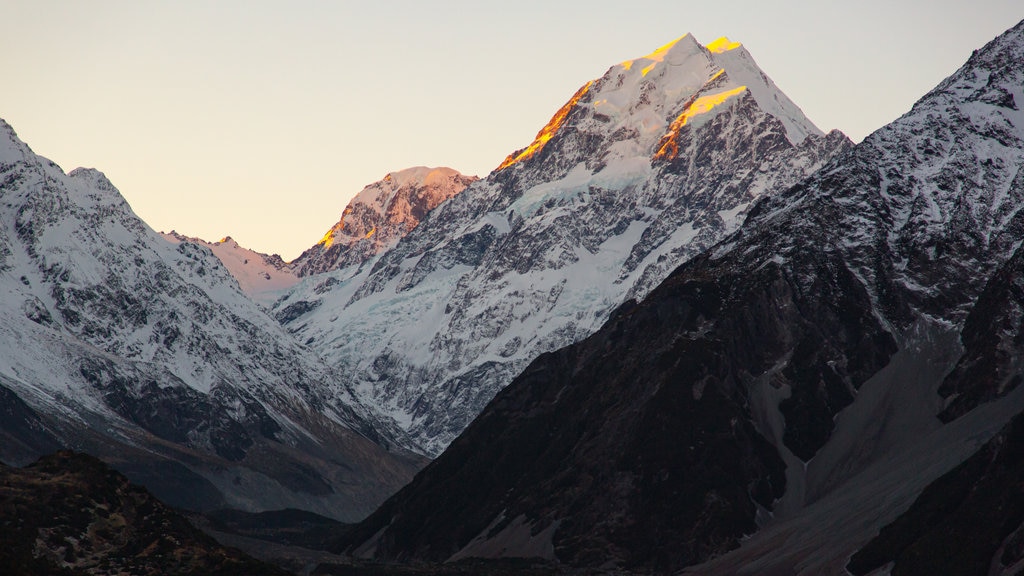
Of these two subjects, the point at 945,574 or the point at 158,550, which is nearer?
the point at 158,550

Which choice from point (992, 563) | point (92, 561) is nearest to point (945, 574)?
point (992, 563)

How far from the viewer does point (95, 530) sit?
169 meters

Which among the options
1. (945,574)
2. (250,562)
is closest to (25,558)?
(250,562)

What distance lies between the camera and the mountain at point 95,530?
532 ft

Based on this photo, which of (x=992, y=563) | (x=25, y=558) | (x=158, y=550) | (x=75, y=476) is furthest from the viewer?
(x=992, y=563)

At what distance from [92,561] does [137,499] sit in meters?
18.9

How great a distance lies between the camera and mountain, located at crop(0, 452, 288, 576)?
16212cm

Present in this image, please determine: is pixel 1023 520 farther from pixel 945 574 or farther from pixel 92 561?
pixel 92 561

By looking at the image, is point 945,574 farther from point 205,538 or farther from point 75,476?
point 75,476

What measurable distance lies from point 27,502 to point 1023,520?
116 metres

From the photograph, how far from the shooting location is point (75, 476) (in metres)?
180

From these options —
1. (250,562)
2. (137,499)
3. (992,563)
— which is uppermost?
(137,499)

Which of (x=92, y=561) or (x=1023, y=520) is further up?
(x=92, y=561)

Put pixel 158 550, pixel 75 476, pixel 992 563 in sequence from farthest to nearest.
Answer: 1. pixel 992 563
2. pixel 75 476
3. pixel 158 550
